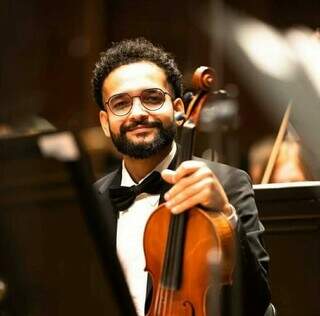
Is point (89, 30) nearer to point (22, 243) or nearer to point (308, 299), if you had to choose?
point (22, 243)

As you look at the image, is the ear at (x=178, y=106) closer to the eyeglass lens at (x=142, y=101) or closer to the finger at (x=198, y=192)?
the eyeglass lens at (x=142, y=101)

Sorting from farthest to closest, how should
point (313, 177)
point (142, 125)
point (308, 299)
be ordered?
point (308, 299) < point (313, 177) < point (142, 125)

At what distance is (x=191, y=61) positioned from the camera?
3.00 feet

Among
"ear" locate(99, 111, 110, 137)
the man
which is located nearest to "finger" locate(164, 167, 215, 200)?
the man

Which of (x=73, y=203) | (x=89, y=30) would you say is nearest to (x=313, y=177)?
(x=89, y=30)

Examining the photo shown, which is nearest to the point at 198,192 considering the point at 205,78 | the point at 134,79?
the point at 205,78

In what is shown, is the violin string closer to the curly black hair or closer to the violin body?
the violin body

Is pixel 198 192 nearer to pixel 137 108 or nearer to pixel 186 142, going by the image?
pixel 186 142

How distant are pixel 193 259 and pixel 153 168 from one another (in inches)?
7.7

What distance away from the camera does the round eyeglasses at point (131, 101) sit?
0.93 metres

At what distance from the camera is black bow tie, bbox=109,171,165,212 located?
0.94 meters

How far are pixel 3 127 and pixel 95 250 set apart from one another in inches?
5.1

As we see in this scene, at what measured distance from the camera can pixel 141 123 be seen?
3.08 feet

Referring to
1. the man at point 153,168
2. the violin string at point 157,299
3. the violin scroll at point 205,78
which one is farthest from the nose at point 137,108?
the violin string at point 157,299
